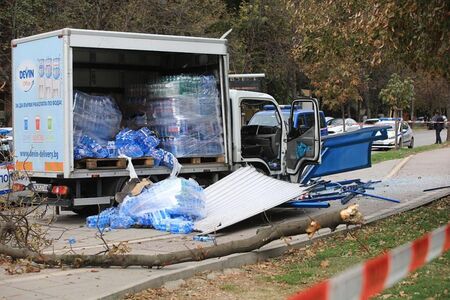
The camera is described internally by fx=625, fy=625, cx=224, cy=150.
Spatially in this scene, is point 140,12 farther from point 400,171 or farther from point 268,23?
point 268,23

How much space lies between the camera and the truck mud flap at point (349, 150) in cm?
1234

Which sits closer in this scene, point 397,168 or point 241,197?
point 241,197

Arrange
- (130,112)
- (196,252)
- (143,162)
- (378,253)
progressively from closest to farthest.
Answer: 1. (196,252)
2. (378,253)
3. (143,162)
4. (130,112)

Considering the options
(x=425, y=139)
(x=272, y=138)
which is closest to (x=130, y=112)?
(x=272, y=138)

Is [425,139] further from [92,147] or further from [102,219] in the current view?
[102,219]

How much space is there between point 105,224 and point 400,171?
1154 centimetres

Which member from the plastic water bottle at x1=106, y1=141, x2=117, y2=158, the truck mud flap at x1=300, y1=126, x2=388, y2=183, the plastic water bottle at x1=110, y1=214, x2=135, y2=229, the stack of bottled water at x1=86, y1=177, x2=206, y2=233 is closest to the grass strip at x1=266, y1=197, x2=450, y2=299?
the truck mud flap at x1=300, y1=126, x2=388, y2=183

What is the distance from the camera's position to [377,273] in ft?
13.1

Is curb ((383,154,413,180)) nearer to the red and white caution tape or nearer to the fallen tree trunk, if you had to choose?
the fallen tree trunk

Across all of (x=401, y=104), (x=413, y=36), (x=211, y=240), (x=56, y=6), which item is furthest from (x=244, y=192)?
(x=401, y=104)

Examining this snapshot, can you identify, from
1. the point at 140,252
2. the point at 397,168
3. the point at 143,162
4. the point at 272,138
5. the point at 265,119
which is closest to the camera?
the point at 140,252

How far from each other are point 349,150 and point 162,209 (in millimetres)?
4289

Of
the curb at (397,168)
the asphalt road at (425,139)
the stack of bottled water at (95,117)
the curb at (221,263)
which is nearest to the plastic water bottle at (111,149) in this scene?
the stack of bottled water at (95,117)

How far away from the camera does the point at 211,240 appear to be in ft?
29.0
